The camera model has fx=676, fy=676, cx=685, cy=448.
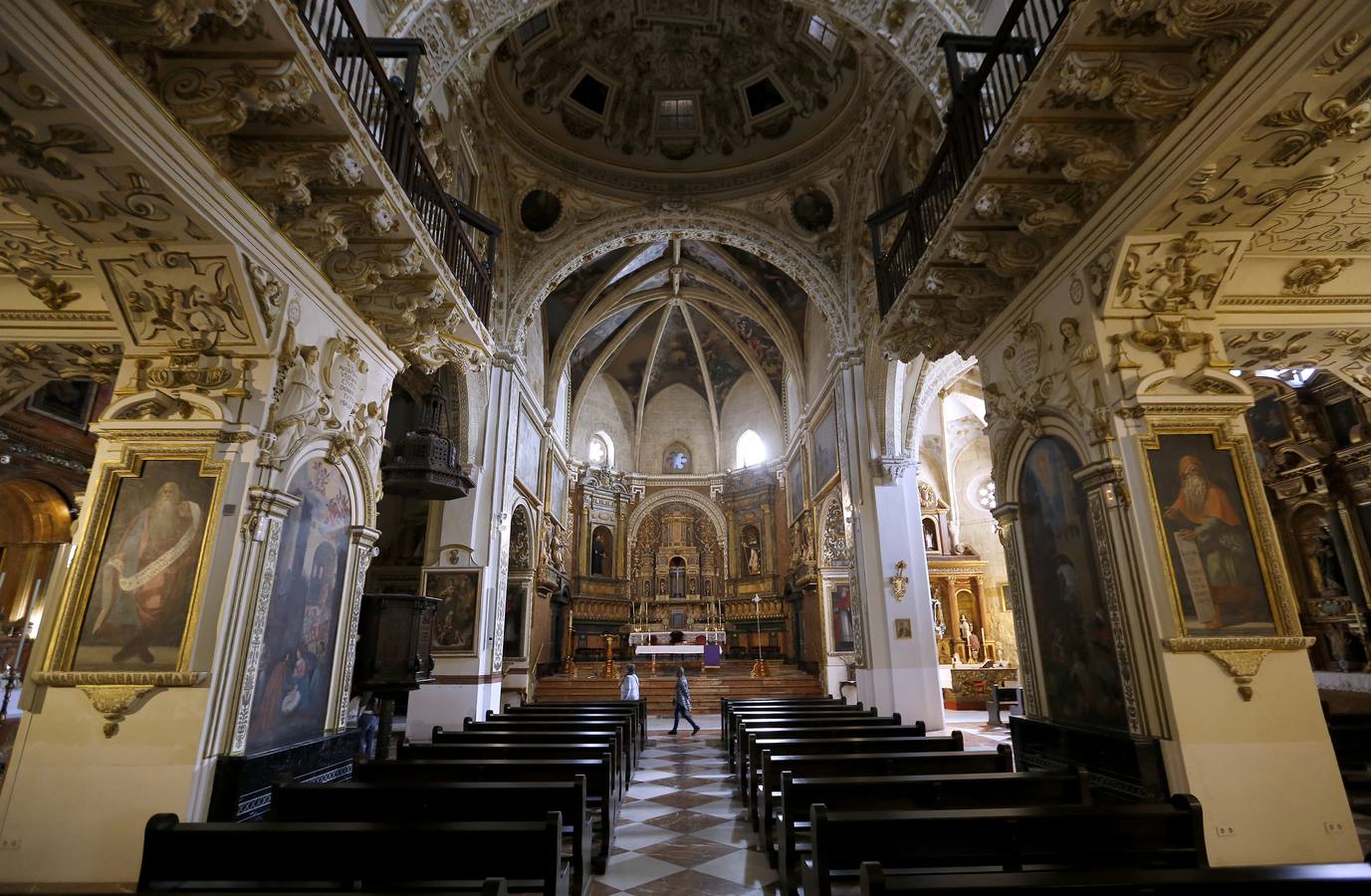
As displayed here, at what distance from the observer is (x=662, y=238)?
56.3 feet

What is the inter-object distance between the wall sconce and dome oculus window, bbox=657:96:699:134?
1175cm

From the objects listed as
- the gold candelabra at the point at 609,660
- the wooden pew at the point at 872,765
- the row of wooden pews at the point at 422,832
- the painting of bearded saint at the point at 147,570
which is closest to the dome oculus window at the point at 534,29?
the painting of bearded saint at the point at 147,570

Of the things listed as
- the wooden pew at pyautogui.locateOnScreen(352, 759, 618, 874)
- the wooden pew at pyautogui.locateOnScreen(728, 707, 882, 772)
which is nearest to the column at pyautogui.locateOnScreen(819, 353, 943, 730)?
the wooden pew at pyautogui.locateOnScreen(728, 707, 882, 772)

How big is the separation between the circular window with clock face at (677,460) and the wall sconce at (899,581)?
52.6 ft

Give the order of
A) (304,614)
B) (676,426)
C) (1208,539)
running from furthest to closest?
(676,426) → (304,614) → (1208,539)

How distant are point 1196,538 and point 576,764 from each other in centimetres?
546

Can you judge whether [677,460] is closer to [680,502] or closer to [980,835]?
[680,502]

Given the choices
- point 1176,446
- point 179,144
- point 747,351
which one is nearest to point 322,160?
point 179,144

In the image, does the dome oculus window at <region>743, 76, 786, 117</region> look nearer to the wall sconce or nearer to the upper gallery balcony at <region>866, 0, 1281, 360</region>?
the upper gallery balcony at <region>866, 0, 1281, 360</region>

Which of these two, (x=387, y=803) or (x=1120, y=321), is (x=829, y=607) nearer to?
(x=1120, y=321)

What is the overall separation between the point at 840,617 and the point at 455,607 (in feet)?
34.8

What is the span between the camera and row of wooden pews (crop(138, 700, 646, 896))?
348cm

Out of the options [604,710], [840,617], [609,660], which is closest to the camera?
[604,710]

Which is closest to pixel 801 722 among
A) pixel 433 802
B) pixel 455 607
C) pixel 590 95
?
pixel 433 802
